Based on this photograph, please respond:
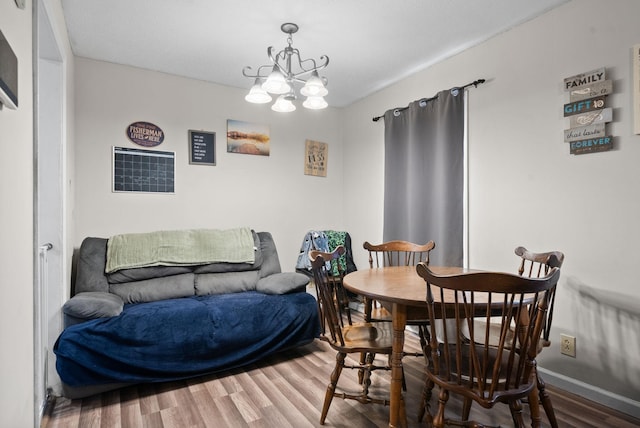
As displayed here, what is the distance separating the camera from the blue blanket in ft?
7.11

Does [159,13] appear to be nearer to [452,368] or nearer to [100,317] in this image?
[100,317]

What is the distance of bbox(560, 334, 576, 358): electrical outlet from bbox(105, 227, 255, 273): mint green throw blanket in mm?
2425

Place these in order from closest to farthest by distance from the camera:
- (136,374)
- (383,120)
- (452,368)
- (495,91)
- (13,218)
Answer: (13,218)
(452,368)
(136,374)
(495,91)
(383,120)

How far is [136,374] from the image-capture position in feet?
7.48

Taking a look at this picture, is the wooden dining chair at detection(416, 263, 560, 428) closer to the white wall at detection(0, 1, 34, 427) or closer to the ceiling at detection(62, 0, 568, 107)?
the white wall at detection(0, 1, 34, 427)

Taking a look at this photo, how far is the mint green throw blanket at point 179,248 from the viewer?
2906mm

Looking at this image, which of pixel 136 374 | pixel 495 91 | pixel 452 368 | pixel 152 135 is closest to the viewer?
pixel 452 368

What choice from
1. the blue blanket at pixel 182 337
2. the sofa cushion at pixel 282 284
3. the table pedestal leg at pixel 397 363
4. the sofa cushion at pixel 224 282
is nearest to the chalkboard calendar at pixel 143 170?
the sofa cushion at pixel 224 282

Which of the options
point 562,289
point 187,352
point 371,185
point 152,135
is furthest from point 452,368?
point 152,135

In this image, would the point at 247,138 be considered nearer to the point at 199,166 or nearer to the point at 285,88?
the point at 199,166

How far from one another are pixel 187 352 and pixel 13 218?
1.55 m

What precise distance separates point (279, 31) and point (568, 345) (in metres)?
2.87

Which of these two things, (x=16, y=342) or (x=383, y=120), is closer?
(x=16, y=342)

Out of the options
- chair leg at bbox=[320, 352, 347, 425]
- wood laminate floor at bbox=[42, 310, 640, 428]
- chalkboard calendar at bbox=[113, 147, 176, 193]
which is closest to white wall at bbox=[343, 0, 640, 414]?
wood laminate floor at bbox=[42, 310, 640, 428]
